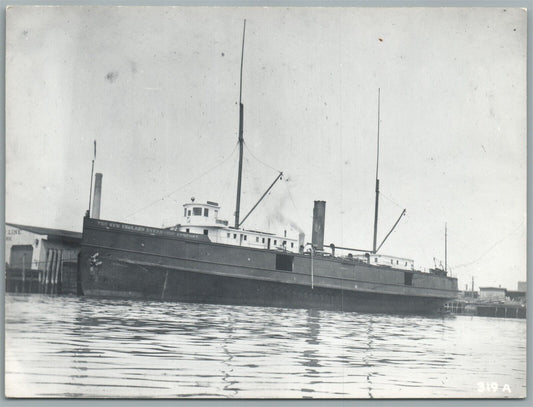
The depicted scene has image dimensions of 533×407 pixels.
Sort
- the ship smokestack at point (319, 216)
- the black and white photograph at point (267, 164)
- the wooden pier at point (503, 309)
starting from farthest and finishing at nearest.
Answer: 1. the ship smokestack at point (319, 216)
2. the wooden pier at point (503, 309)
3. the black and white photograph at point (267, 164)

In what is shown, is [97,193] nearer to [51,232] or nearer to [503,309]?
[51,232]

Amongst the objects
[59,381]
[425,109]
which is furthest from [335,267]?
[59,381]

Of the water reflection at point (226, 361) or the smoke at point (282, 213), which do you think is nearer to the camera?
the water reflection at point (226, 361)

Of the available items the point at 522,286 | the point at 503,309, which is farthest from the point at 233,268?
the point at 522,286

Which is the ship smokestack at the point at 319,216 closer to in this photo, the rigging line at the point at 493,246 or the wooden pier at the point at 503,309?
A: the rigging line at the point at 493,246

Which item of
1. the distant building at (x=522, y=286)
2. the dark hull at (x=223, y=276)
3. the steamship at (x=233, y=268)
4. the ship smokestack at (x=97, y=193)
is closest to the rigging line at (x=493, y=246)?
the distant building at (x=522, y=286)
